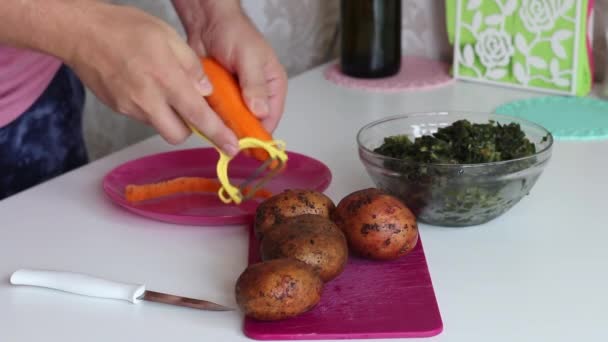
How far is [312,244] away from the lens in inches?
29.9

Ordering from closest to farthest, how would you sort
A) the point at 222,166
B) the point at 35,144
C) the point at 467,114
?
the point at 222,166
the point at 467,114
the point at 35,144

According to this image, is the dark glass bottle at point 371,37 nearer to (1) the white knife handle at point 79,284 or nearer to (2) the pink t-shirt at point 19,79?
(2) the pink t-shirt at point 19,79

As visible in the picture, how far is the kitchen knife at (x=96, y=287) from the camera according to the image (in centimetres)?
76

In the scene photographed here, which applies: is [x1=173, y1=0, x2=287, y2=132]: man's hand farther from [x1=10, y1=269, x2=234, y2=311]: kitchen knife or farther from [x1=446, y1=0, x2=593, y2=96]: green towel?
[x1=446, y1=0, x2=593, y2=96]: green towel

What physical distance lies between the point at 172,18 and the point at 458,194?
3.22 feet

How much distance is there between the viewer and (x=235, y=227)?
946 mm

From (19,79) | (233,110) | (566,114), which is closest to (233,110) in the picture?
(233,110)

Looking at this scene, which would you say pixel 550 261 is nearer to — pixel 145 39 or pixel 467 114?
pixel 467 114

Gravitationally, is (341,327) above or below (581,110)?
above

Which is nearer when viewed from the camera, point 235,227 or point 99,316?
point 99,316

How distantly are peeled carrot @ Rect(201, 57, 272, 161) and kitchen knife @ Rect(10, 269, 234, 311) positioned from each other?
238mm

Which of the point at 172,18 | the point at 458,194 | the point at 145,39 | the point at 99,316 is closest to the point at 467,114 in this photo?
the point at 458,194

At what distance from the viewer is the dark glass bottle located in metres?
1.48

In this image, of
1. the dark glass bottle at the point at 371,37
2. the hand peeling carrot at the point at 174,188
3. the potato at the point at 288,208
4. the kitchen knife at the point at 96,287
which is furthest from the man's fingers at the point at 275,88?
the dark glass bottle at the point at 371,37
